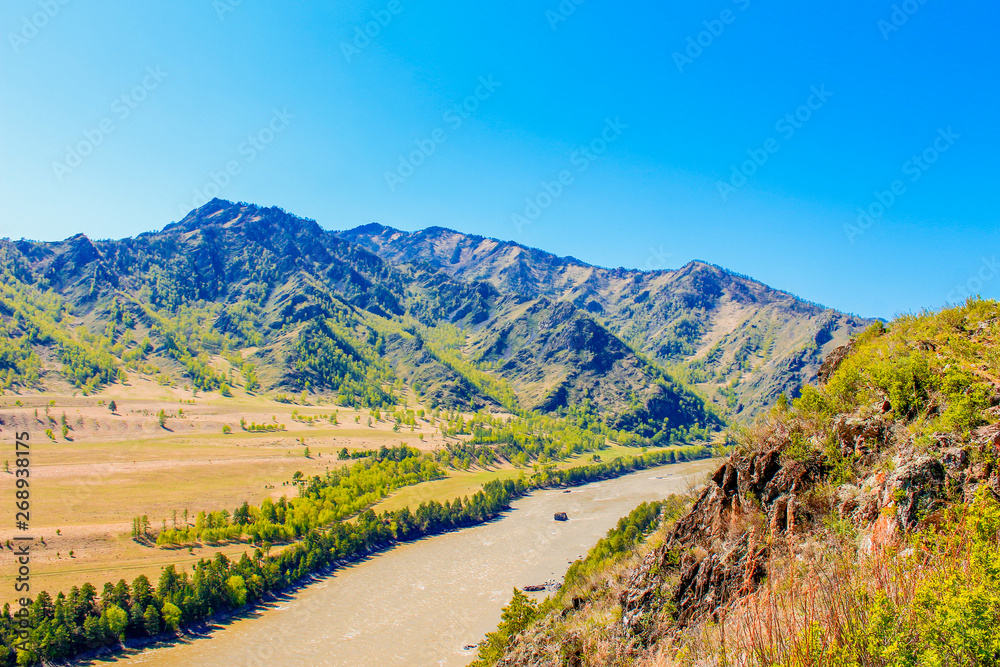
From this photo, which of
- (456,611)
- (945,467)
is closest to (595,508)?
(456,611)

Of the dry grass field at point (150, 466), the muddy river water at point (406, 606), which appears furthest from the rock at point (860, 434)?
the dry grass field at point (150, 466)

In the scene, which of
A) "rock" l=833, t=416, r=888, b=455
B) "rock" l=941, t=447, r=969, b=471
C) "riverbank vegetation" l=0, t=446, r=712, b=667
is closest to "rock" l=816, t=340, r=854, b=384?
"rock" l=833, t=416, r=888, b=455

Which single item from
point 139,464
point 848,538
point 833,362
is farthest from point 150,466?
point 848,538

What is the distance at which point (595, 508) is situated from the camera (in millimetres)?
93250

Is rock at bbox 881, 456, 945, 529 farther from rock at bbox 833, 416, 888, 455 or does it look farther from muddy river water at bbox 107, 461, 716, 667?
muddy river water at bbox 107, 461, 716, 667

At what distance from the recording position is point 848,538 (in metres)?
8.80

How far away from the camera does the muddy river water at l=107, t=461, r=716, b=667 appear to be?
4166 centimetres

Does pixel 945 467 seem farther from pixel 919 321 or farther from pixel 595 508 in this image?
pixel 595 508

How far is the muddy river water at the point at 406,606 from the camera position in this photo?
41656 millimetres

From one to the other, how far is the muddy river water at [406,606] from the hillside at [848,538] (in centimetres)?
3206

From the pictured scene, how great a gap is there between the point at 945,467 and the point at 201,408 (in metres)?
183

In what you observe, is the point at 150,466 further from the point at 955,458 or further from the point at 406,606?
the point at 955,458

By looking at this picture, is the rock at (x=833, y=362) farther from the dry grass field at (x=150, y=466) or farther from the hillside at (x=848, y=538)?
the dry grass field at (x=150, y=466)

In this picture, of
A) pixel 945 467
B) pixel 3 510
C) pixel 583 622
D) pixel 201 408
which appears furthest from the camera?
pixel 201 408
